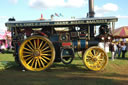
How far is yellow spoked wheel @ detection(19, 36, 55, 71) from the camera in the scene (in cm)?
674

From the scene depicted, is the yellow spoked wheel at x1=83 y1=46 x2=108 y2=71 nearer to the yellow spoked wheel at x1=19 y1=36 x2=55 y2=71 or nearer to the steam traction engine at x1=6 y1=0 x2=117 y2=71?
the steam traction engine at x1=6 y1=0 x2=117 y2=71

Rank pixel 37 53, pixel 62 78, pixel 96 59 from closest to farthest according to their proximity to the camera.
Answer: pixel 62 78 < pixel 37 53 < pixel 96 59

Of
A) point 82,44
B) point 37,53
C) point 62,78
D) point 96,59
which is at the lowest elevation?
point 62,78

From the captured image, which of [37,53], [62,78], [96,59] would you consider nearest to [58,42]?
[37,53]

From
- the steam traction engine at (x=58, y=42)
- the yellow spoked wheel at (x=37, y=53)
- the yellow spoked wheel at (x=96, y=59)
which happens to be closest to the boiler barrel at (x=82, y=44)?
the steam traction engine at (x=58, y=42)

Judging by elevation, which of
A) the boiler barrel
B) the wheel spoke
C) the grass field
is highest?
the boiler barrel

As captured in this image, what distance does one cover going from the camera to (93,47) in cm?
687

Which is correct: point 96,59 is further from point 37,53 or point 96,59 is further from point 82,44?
point 37,53

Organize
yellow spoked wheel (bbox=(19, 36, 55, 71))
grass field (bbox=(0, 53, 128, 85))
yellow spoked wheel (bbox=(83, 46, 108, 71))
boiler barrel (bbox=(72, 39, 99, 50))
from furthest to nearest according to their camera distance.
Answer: boiler barrel (bbox=(72, 39, 99, 50))
yellow spoked wheel (bbox=(83, 46, 108, 71))
yellow spoked wheel (bbox=(19, 36, 55, 71))
grass field (bbox=(0, 53, 128, 85))

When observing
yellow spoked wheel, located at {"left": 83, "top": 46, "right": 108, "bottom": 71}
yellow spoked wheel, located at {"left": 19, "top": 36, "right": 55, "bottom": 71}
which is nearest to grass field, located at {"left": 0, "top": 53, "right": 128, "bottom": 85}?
yellow spoked wheel, located at {"left": 83, "top": 46, "right": 108, "bottom": 71}

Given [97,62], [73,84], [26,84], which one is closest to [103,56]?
[97,62]

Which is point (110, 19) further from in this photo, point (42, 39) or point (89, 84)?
point (89, 84)

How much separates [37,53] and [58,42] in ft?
3.47

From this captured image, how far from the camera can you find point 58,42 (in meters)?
7.13
